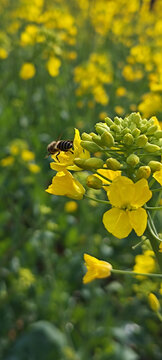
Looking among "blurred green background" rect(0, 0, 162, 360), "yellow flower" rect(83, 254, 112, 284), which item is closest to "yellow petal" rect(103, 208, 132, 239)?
"yellow flower" rect(83, 254, 112, 284)

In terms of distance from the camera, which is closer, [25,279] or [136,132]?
[136,132]

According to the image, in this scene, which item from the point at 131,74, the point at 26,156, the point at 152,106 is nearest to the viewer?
the point at 152,106

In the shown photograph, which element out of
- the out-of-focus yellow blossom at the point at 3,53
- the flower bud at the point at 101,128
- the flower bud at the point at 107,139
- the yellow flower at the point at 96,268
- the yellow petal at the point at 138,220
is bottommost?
the yellow flower at the point at 96,268

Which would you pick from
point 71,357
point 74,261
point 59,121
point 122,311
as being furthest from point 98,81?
point 71,357

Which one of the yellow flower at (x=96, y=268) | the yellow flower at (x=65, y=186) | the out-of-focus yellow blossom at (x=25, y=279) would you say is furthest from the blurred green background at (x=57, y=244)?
the yellow flower at (x=65, y=186)

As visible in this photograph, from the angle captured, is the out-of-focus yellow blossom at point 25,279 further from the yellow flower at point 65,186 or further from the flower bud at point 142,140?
the flower bud at point 142,140

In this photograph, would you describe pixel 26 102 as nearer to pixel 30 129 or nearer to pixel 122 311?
pixel 30 129

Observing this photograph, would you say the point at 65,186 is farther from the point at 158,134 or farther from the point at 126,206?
the point at 158,134

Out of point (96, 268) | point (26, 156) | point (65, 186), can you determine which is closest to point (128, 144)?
point (65, 186)
